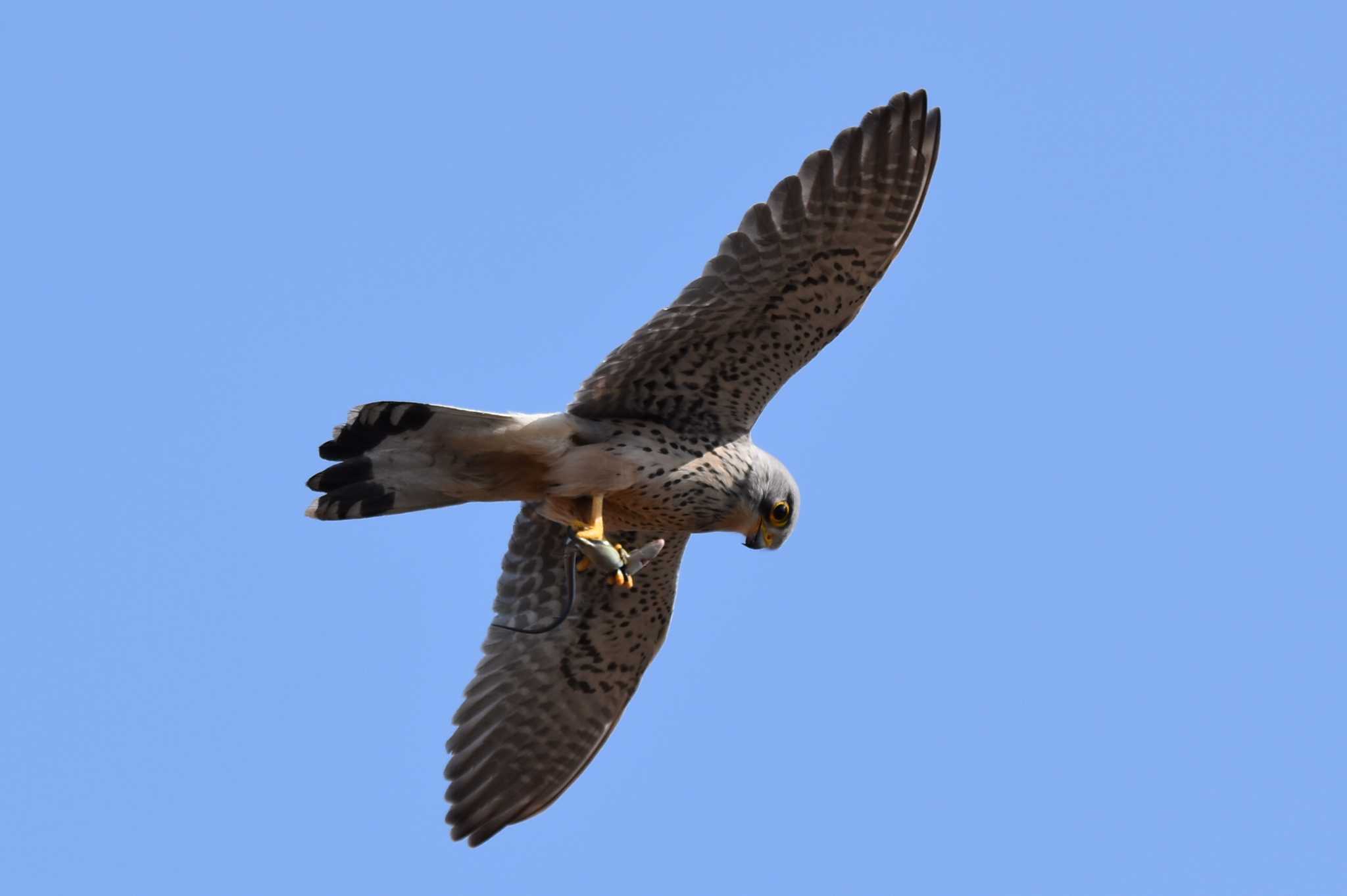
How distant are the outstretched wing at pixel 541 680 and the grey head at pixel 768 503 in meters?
0.86

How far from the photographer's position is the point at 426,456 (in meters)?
8.82

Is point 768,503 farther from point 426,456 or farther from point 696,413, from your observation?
point 426,456

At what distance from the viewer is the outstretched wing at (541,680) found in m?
10.4

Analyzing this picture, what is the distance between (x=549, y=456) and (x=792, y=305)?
1.34m

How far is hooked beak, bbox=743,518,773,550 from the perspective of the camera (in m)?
9.48

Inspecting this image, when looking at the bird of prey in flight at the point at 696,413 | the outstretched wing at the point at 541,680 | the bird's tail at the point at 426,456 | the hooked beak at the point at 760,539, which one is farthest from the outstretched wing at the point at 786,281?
the outstretched wing at the point at 541,680

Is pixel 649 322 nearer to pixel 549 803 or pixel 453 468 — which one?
pixel 453 468

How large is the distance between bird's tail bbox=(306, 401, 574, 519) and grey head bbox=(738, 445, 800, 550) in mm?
958

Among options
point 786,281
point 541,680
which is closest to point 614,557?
point 786,281

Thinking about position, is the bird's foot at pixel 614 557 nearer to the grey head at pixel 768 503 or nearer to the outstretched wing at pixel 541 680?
the grey head at pixel 768 503

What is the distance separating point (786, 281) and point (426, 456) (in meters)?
1.85

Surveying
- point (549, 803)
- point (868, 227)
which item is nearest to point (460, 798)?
point (549, 803)

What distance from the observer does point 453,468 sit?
8922 mm

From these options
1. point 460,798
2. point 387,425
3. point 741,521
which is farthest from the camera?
point 460,798
